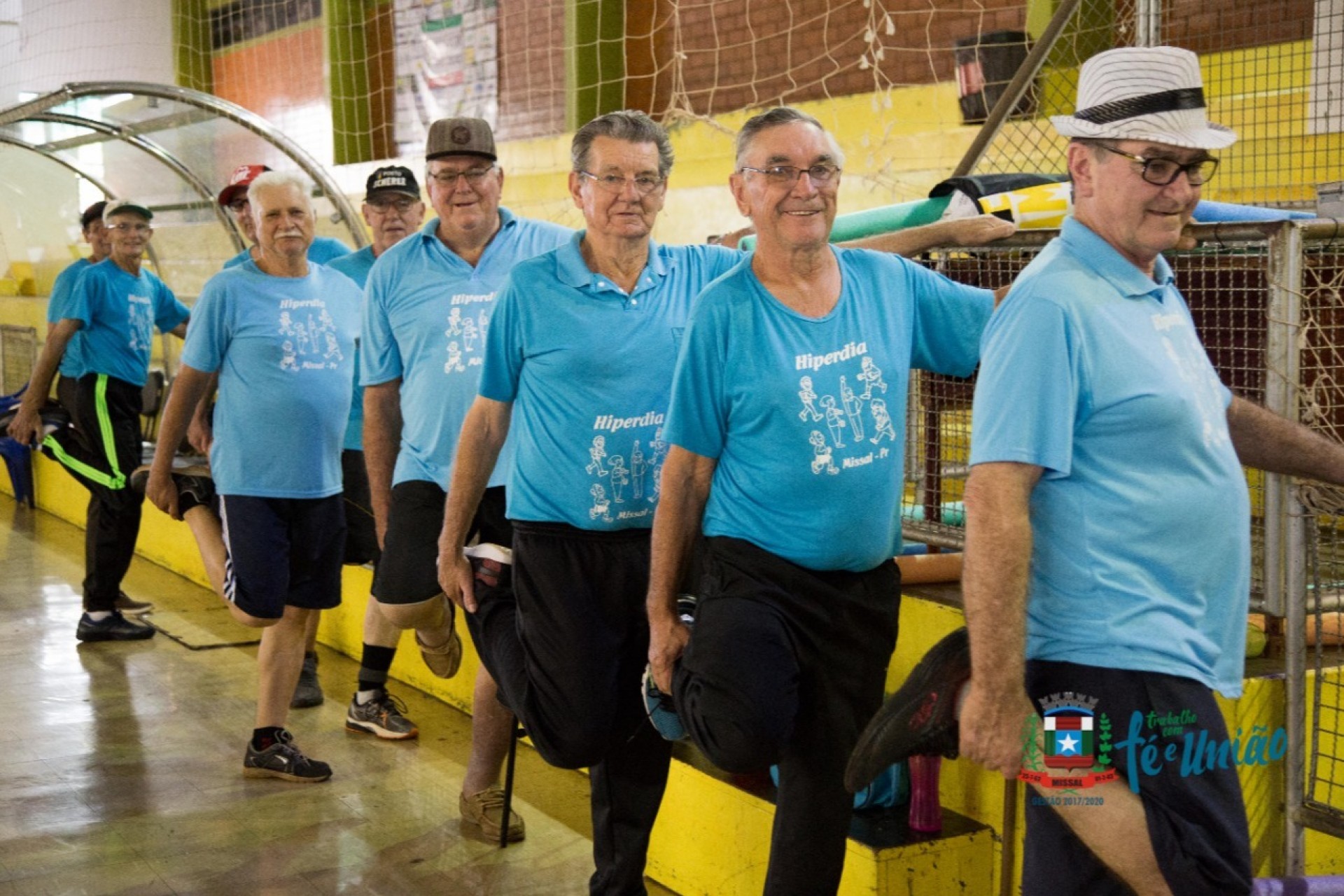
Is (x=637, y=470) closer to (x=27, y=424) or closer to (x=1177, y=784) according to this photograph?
(x=1177, y=784)

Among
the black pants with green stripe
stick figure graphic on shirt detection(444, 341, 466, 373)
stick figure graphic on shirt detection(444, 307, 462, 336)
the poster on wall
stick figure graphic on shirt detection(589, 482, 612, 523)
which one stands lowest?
the black pants with green stripe

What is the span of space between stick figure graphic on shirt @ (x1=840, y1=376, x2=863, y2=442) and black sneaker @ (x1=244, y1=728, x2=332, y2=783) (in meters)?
2.74

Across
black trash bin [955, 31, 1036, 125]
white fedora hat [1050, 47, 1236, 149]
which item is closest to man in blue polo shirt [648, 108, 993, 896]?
white fedora hat [1050, 47, 1236, 149]

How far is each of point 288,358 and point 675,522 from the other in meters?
2.43

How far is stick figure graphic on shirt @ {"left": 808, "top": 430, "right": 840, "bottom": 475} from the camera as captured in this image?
2828 mm

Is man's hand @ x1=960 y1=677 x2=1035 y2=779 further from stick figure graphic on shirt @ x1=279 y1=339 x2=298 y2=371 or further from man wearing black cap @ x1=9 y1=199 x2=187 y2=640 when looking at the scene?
man wearing black cap @ x1=9 y1=199 x2=187 y2=640

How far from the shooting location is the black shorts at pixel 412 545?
14.1 ft

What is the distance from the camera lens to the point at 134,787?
4805mm

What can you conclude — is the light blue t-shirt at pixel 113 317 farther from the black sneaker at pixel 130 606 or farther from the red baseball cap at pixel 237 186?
the red baseball cap at pixel 237 186

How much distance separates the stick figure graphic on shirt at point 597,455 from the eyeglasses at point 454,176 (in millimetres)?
1278

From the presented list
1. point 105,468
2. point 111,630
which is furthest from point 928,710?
point 105,468

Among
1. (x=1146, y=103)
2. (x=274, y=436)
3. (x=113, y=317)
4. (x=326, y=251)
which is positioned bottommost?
(x=274, y=436)

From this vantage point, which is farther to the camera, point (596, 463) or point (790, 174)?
point (596, 463)

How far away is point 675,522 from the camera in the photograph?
2982 millimetres
